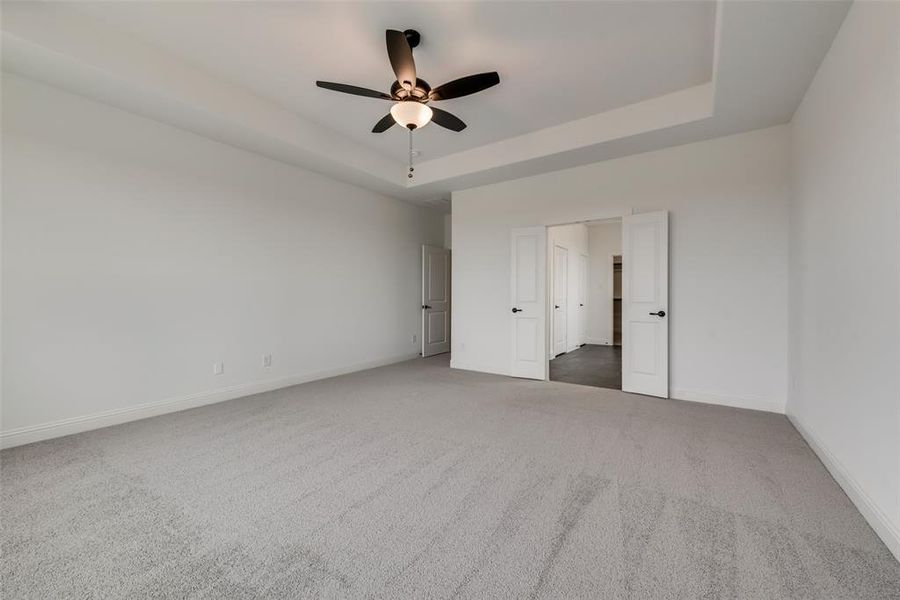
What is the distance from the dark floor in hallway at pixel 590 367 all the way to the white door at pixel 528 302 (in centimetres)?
46

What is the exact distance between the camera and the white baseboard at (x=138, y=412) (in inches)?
106

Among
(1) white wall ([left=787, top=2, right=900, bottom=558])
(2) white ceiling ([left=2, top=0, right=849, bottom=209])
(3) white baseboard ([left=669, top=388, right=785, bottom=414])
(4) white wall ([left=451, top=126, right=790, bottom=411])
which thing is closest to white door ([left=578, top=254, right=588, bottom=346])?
(4) white wall ([left=451, top=126, right=790, bottom=411])

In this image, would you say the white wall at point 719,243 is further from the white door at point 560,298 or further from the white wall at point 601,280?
the white wall at point 601,280

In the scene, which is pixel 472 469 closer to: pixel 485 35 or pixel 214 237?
pixel 485 35

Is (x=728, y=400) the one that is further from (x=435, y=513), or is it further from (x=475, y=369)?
(x=435, y=513)

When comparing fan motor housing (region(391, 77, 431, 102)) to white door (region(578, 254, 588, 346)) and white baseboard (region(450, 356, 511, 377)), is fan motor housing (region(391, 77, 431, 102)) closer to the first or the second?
white baseboard (region(450, 356, 511, 377))

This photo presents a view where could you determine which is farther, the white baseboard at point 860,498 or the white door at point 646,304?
the white door at point 646,304

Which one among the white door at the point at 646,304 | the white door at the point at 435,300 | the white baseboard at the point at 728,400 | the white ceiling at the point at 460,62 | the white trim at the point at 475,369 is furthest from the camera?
the white door at the point at 435,300

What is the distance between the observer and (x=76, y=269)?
9.59 feet

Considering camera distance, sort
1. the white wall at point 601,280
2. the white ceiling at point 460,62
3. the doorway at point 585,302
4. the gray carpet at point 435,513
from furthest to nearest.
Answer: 1. the white wall at point 601,280
2. the doorway at point 585,302
3. the white ceiling at point 460,62
4. the gray carpet at point 435,513

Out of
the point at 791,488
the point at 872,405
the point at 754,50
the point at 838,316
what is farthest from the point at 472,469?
the point at 754,50

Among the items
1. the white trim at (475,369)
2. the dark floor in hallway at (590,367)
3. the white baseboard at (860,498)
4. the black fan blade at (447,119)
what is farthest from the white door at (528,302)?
the white baseboard at (860,498)

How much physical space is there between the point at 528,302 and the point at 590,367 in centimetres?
180

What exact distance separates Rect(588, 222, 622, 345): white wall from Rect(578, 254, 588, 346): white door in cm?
28
